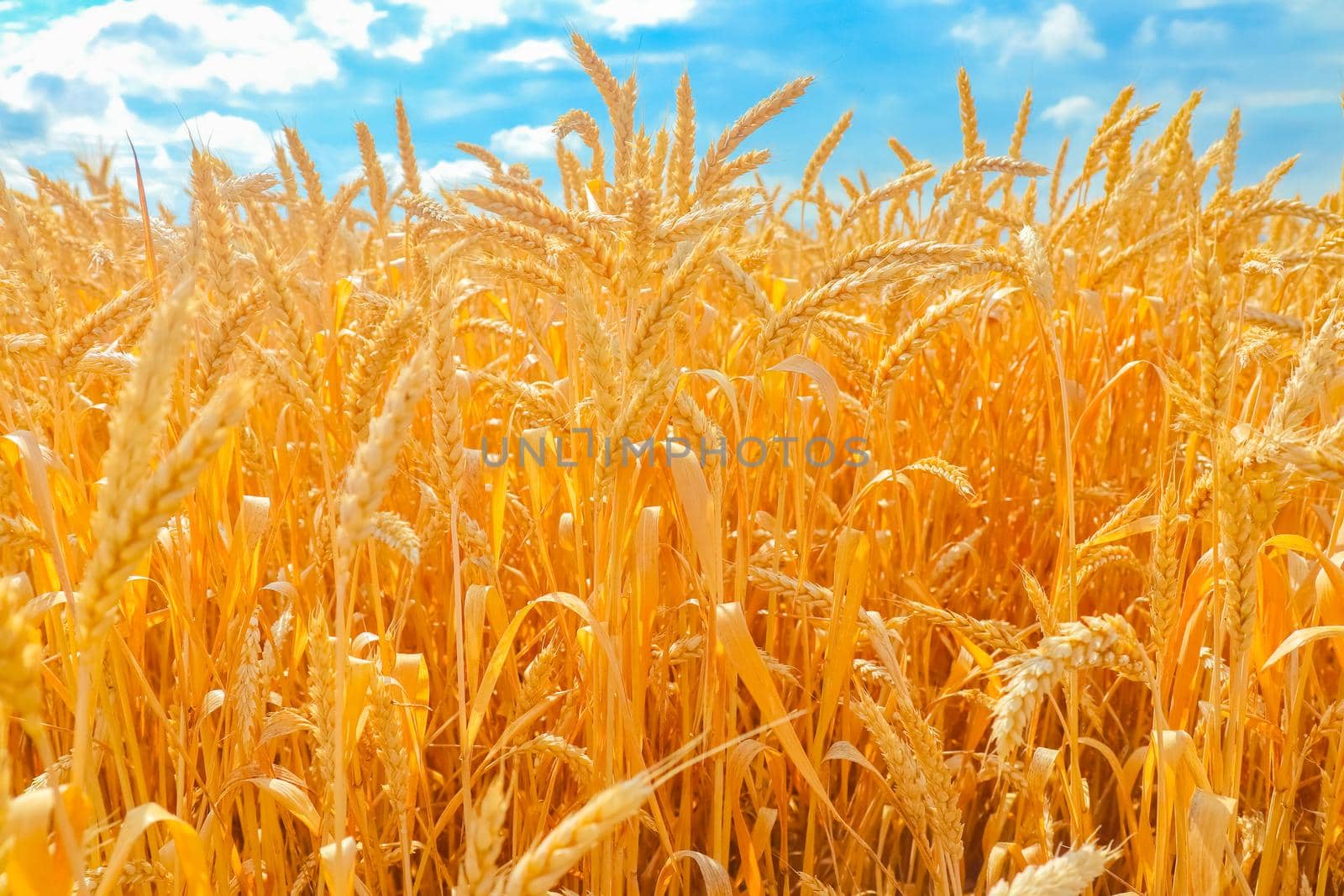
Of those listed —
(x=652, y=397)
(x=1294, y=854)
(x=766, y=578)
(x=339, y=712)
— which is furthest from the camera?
(x=766, y=578)

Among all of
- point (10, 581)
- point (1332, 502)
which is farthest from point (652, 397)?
point (1332, 502)

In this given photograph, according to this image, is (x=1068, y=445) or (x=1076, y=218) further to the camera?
(x=1076, y=218)

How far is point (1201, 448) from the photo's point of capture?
2076 millimetres

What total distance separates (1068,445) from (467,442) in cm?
141

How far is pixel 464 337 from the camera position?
261 cm

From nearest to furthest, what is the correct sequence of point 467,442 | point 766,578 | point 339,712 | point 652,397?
1. point 339,712
2. point 652,397
3. point 766,578
4. point 467,442

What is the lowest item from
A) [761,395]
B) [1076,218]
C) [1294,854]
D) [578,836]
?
[1294,854]

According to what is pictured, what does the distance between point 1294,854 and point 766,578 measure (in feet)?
2.93

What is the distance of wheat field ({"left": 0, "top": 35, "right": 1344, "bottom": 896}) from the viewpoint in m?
0.83

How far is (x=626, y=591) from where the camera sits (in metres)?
1.27

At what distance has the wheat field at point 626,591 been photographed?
0.83 metres

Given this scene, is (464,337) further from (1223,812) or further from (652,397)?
(1223,812)

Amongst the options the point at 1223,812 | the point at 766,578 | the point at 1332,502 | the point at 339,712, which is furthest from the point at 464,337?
the point at 1332,502

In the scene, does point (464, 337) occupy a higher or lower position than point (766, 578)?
higher
